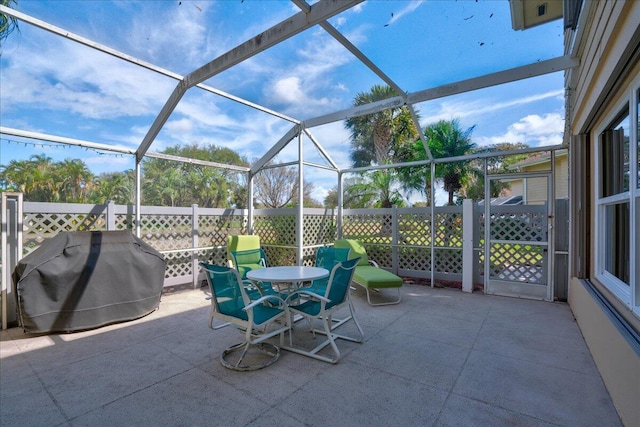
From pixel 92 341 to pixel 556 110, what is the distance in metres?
8.87

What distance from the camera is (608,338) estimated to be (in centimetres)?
227

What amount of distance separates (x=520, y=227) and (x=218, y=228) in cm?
563

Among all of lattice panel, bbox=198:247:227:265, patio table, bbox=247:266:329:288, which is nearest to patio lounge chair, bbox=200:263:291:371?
patio table, bbox=247:266:329:288

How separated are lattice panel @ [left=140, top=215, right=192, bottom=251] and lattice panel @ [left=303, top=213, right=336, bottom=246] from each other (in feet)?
7.67

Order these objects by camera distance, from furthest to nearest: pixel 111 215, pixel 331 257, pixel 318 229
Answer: pixel 318 229
pixel 111 215
pixel 331 257

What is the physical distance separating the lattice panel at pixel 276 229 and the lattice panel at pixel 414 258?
2.37m

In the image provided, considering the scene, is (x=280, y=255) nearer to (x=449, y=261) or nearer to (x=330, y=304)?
(x=449, y=261)

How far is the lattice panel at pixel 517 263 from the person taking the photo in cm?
516

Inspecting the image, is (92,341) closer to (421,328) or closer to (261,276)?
(261,276)

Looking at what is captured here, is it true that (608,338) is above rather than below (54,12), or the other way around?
below

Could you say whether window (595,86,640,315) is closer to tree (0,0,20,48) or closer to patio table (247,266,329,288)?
patio table (247,266,329,288)

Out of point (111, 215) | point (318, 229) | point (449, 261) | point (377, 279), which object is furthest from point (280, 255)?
point (449, 261)

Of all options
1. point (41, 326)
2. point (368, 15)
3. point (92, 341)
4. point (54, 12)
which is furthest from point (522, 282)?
point (54, 12)

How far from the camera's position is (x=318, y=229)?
700 cm
